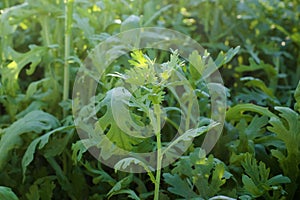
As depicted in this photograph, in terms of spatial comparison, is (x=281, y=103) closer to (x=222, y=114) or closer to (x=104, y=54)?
(x=222, y=114)

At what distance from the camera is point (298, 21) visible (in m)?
2.08

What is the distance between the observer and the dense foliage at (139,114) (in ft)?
3.59

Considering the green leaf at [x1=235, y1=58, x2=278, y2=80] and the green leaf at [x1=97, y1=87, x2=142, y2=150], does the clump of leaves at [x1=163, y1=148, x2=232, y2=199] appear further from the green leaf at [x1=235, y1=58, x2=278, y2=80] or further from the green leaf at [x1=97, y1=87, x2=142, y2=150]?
the green leaf at [x1=235, y1=58, x2=278, y2=80]

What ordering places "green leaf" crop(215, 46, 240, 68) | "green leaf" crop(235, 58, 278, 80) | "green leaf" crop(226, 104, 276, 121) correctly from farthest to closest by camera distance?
"green leaf" crop(235, 58, 278, 80) < "green leaf" crop(226, 104, 276, 121) < "green leaf" crop(215, 46, 240, 68)

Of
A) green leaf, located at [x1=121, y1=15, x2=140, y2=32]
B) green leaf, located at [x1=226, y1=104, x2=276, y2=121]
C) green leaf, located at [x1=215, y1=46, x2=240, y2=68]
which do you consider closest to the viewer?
green leaf, located at [x1=215, y1=46, x2=240, y2=68]

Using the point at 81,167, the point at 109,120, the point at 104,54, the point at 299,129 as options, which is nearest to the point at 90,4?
the point at 104,54

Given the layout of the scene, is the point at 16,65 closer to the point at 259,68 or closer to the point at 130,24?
the point at 130,24

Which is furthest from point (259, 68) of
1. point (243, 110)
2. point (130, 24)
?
point (130, 24)

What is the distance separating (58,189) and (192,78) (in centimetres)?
44

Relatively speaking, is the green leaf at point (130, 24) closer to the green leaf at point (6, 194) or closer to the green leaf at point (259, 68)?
the green leaf at point (259, 68)

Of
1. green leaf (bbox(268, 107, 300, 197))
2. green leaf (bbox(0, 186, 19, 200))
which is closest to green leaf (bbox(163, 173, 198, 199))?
green leaf (bbox(268, 107, 300, 197))

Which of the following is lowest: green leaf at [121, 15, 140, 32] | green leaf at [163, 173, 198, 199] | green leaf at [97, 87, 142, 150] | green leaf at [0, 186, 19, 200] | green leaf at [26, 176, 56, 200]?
green leaf at [26, 176, 56, 200]

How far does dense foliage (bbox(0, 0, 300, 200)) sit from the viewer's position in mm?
1094

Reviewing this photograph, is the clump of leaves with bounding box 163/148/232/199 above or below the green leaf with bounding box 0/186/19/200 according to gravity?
above
